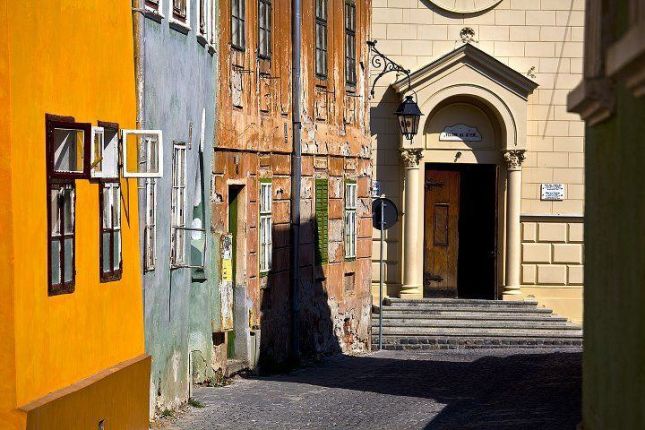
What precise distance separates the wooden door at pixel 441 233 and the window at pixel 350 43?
4401 millimetres

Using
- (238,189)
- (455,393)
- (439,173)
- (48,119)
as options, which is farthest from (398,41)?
(48,119)

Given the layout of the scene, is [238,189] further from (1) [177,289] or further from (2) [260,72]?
(1) [177,289]

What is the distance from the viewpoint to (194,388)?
17688mm

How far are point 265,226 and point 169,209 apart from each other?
5861mm

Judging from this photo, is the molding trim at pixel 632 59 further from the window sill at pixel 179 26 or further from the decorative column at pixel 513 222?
the decorative column at pixel 513 222

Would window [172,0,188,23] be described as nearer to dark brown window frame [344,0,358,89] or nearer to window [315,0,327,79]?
window [315,0,327,79]

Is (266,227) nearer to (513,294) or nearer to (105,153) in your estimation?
(105,153)

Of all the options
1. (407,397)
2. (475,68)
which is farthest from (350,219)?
(407,397)

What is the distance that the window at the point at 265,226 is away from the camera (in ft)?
69.5

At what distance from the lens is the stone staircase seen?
27203 millimetres

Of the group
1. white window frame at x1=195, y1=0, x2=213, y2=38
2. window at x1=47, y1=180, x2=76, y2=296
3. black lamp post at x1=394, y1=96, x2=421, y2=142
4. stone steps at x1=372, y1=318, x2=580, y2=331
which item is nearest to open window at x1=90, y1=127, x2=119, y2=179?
window at x1=47, y1=180, x2=76, y2=296

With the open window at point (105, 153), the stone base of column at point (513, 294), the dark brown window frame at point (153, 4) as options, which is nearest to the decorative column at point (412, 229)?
the stone base of column at point (513, 294)

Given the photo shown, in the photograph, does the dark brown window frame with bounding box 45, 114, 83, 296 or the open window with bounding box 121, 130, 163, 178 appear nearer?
the dark brown window frame with bounding box 45, 114, 83, 296

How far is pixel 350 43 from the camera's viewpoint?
26266 millimetres
